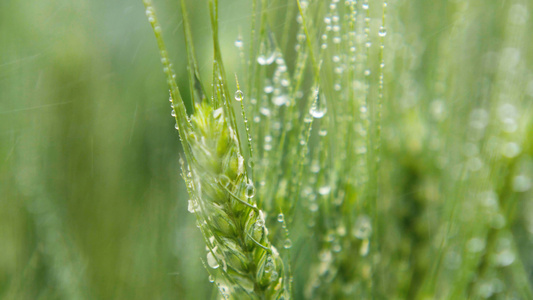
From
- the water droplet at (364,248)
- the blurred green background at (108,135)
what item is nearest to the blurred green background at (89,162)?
the blurred green background at (108,135)

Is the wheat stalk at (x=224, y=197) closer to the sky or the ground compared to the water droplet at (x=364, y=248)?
closer to the sky

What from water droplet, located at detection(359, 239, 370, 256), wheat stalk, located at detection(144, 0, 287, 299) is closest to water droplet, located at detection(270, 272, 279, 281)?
wheat stalk, located at detection(144, 0, 287, 299)

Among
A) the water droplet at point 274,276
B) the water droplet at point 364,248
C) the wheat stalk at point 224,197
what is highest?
the wheat stalk at point 224,197

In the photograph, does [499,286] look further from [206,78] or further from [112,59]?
[112,59]

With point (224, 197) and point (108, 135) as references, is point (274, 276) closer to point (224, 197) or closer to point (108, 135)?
point (224, 197)

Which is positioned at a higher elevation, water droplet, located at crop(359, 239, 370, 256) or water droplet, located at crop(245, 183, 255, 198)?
water droplet, located at crop(245, 183, 255, 198)

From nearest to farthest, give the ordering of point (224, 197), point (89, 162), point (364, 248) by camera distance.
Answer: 1. point (224, 197)
2. point (364, 248)
3. point (89, 162)

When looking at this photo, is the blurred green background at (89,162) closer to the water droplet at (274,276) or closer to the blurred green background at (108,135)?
the blurred green background at (108,135)

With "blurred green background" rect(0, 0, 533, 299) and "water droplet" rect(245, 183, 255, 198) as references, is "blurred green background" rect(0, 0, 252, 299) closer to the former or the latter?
"blurred green background" rect(0, 0, 533, 299)

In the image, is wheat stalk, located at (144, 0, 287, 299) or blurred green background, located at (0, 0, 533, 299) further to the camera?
blurred green background, located at (0, 0, 533, 299)

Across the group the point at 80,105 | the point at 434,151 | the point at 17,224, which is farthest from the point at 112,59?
the point at 434,151

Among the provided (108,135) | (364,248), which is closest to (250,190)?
(364,248)

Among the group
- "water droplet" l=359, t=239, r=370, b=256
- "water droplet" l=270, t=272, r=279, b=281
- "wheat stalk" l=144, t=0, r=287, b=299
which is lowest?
"water droplet" l=359, t=239, r=370, b=256
